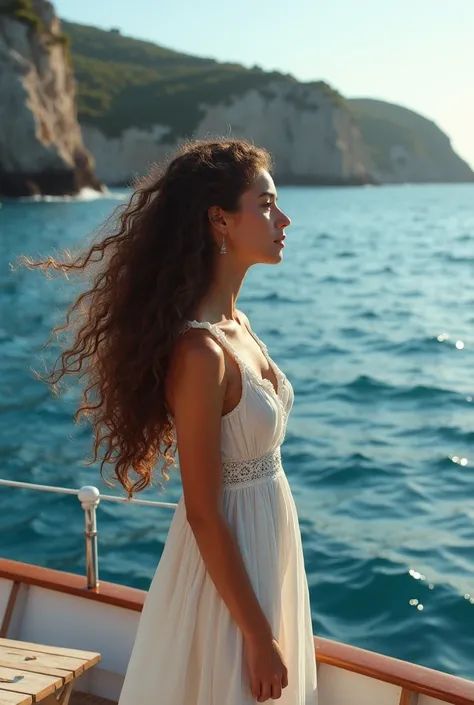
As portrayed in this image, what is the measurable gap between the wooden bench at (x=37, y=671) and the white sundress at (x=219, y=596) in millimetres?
486

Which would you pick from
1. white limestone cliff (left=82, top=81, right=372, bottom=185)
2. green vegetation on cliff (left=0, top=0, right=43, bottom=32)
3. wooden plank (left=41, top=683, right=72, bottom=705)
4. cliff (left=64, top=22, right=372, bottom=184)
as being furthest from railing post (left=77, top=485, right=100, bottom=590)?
white limestone cliff (left=82, top=81, right=372, bottom=185)

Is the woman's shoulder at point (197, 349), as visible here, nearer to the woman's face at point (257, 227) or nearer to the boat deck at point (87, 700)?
the woman's face at point (257, 227)

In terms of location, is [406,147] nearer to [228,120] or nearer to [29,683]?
[228,120]

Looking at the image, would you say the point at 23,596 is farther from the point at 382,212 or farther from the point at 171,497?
the point at 382,212

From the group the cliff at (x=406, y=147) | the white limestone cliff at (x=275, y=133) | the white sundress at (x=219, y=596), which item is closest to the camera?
the white sundress at (x=219, y=596)

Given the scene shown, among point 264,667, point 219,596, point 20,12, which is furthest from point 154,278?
point 20,12

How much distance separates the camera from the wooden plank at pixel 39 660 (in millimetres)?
2676

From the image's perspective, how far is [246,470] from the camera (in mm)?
2031

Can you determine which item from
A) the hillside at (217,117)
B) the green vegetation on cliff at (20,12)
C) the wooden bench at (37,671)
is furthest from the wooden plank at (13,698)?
the hillside at (217,117)

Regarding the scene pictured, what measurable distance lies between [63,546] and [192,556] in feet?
17.4

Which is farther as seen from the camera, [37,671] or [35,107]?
[35,107]

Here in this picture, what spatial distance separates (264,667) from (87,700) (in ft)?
4.70

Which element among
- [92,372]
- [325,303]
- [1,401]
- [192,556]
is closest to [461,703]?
[192,556]

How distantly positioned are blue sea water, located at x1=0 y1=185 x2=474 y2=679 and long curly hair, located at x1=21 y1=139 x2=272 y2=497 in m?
0.45
